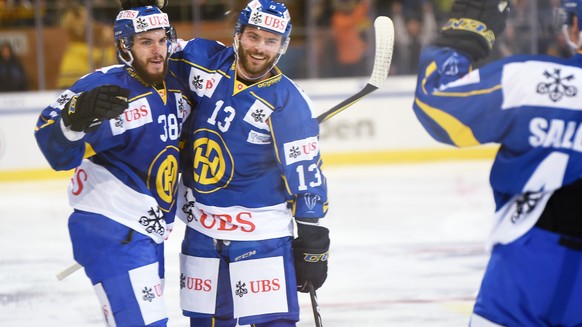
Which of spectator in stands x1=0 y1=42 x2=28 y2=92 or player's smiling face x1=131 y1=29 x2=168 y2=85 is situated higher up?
player's smiling face x1=131 y1=29 x2=168 y2=85

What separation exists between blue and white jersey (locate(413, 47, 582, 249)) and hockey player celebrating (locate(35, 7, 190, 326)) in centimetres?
90

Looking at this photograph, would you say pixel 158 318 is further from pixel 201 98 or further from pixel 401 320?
pixel 401 320

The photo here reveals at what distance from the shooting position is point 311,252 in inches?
121

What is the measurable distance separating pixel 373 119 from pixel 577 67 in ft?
22.9

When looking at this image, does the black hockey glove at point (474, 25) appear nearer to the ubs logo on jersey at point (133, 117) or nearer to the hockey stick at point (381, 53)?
the hockey stick at point (381, 53)

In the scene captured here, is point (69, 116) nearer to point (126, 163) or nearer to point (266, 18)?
point (126, 163)

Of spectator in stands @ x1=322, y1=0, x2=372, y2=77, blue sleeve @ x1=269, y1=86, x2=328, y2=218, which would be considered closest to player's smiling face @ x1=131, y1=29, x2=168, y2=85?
blue sleeve @ x1=269, y1=86, x2=328, y2=218

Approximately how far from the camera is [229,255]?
10.2ft

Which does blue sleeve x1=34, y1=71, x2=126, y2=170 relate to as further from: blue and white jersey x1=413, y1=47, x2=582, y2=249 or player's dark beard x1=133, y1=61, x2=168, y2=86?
blue and white jersey x1=413, y1=47, x2=582, y2=249

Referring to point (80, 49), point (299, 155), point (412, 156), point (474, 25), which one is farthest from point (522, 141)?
point (80, 49)

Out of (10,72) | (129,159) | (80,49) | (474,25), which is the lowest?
(10,72)

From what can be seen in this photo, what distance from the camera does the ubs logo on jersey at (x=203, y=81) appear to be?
3.11 metres

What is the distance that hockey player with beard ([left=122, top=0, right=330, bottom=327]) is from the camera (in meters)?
3.04

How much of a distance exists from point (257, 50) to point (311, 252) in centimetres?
60
